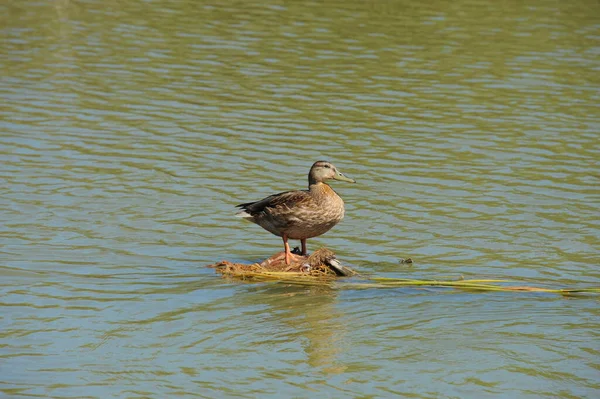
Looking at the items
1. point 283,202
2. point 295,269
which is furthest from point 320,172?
point 295,269

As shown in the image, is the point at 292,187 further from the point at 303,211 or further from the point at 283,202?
the point at 303,211

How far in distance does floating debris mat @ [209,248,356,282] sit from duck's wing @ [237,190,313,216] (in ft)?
1.83

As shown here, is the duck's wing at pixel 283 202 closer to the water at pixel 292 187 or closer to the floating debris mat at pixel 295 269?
the floating debris mat at pixel 295 269

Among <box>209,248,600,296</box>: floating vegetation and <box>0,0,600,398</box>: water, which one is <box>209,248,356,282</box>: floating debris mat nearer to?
<box>209,248,600,296</box>: floating vegetation

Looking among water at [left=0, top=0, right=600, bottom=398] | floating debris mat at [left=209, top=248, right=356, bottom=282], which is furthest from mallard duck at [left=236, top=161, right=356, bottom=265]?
water at [left=0, top=0, right=600, bottom=398]

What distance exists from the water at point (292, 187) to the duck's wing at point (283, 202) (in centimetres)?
81

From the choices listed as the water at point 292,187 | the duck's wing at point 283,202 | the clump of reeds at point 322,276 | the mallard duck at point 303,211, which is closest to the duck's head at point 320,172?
the mallard duck at point 303,211

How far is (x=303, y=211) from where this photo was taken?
1201 cm

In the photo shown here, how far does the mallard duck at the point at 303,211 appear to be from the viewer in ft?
39.5

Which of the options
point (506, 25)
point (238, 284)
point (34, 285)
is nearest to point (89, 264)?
point (34, 285)

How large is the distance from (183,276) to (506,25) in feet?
56.6

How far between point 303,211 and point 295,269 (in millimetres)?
618

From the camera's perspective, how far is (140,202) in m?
14.9

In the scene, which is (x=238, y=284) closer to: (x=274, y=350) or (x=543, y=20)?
(x=274, y=350)
